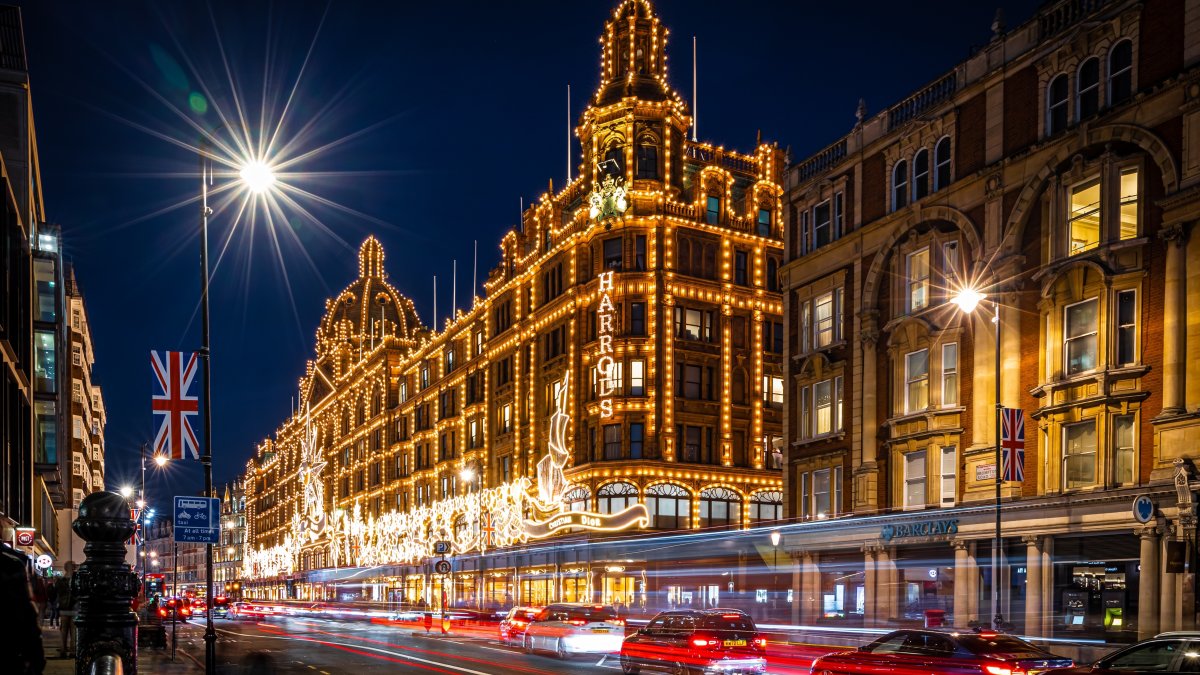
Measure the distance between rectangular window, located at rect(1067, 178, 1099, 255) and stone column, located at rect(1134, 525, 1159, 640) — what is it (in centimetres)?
815

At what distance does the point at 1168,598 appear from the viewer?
27.6 meters

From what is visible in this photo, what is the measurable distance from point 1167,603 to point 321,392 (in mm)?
132976

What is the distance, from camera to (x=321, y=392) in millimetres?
150125

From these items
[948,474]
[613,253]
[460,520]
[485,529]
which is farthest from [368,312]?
[948,474]

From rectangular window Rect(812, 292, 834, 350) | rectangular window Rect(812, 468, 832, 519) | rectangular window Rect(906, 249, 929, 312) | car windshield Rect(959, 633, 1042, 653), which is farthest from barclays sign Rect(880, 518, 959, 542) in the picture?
car windshield Rect(959, 633, 1042, 653)

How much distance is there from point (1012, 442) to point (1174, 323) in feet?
16.7

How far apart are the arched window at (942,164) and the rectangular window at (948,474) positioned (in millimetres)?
8906

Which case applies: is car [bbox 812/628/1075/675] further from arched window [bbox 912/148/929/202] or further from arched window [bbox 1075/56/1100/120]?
arched window [bbox 912/148/929/202]

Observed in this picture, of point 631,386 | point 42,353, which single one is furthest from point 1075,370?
point 42,353

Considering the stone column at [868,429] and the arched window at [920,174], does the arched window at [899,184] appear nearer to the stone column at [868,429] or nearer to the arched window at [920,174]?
the arched window at [920,174]

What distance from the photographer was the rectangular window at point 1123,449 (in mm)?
29547

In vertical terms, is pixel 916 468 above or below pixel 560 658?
above

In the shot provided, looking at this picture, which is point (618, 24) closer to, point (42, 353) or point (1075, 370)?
point (42, 353)

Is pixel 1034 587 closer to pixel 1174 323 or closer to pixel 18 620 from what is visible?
pixel 1174 323
